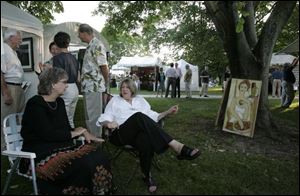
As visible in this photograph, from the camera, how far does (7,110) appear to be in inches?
190

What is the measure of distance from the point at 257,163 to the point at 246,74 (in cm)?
218

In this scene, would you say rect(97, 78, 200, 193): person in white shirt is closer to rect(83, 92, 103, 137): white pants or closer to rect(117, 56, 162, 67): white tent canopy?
rect(83, 92, 103, 137): white pants

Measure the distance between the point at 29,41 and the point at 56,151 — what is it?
6222 millimetres

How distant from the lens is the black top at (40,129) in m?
3.47

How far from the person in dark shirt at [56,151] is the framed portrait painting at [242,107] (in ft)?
11.3

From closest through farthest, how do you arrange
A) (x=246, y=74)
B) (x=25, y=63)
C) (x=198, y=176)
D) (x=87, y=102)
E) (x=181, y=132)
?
1. (x=198, y=176)
2. (x=87, y=102)
3. (x=246, y=74)
4. (x=181, y=132)
5. (x=25, y=63)

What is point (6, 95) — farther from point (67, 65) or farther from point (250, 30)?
point (250, 30)

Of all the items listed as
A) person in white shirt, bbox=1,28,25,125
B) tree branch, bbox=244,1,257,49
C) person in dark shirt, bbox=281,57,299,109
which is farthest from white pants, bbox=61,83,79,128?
person in dark shirt, bbox=281,57,299,109

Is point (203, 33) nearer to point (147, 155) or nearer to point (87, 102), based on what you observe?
point (87, 102)

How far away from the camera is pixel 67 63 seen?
504 cm

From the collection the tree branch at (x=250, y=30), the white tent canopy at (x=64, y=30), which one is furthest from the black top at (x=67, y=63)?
the white tent canopy at (x=64, y=30)

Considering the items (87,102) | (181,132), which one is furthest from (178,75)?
(87,102)

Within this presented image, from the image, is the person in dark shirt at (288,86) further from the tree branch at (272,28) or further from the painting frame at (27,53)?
the painting frame at (27,53)

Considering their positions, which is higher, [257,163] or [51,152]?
[51,152]
